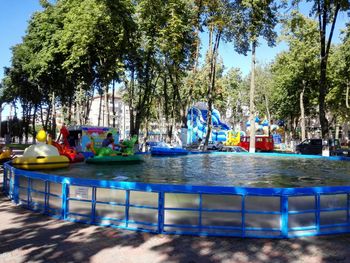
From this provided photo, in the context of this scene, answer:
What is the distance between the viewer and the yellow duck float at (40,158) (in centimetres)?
1323

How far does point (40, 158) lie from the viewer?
13.7 metres

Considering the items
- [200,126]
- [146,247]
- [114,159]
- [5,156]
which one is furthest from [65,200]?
[200,126]

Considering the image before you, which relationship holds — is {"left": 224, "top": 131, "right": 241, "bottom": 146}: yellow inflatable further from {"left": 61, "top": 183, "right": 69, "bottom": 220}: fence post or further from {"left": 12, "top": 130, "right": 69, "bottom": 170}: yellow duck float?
{"left": 61, "top": 183, "right": 69, "bottom": 220}: fence post

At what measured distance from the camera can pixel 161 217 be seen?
7594mm

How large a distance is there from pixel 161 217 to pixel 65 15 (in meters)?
30.2

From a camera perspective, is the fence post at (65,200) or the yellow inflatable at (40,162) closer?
the fence post at (65,200)

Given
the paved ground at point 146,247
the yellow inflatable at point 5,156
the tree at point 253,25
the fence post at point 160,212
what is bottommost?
the paved ground at point 146,247

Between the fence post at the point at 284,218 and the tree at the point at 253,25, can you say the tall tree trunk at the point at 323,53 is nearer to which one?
the tree at the point at 253,25

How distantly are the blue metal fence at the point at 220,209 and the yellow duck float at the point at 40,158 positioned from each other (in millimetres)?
5825

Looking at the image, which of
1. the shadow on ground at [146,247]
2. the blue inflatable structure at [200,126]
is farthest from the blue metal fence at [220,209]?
the blue inflatable structure at [200,126]

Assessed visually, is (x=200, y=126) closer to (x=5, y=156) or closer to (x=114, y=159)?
(x=114, y=159)

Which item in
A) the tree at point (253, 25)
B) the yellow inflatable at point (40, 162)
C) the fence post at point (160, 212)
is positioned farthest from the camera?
the tree at point (253, 25)

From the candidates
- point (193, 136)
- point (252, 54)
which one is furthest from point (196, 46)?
point (193, 136)

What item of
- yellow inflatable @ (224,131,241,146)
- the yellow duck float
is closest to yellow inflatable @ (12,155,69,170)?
the yellow duck float
